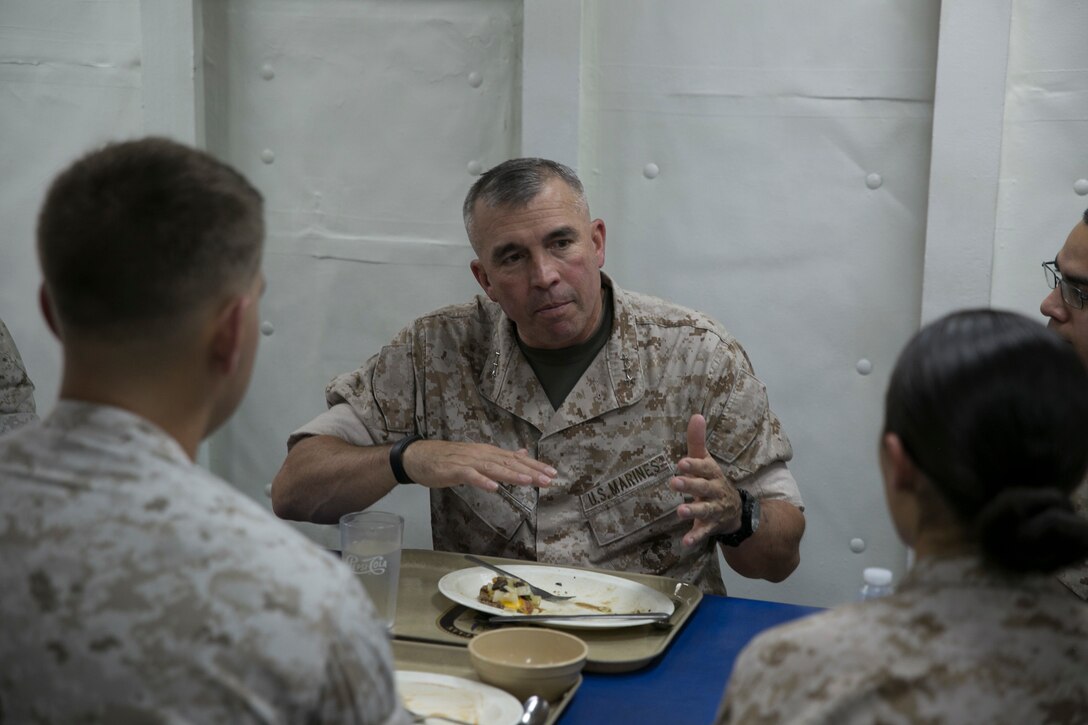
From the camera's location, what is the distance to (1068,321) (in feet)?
6.38

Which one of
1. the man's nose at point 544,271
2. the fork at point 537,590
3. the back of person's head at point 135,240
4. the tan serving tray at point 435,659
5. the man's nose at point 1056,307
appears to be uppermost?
the back of person's head at point 135,240

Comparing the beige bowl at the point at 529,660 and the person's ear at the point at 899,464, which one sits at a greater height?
the person's ear at the point at 899,464

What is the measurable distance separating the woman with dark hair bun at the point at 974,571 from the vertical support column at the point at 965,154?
1852mm

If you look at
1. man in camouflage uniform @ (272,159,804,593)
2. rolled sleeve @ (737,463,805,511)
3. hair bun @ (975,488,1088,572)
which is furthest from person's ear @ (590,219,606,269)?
hair bun @ (975,488,1088,572)

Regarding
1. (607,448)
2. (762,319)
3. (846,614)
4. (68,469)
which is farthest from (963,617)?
(762,319)

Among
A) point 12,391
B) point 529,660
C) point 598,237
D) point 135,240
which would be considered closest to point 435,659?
point 529,660

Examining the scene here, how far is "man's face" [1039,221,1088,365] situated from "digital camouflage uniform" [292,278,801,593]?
61cm

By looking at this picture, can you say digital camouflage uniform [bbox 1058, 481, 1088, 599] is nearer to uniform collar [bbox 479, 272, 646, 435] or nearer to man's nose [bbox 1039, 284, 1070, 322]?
man's nose [bbox 1039, 284, 1070, 322]

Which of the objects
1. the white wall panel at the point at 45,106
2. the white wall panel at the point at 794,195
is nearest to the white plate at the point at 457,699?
the white wall panel at the point at 794,195

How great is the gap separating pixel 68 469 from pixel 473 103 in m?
2.49

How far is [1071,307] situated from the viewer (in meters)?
1.94

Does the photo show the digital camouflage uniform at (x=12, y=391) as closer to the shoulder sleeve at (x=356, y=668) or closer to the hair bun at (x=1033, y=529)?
the shoulder sleeve at (x=356, y=668)

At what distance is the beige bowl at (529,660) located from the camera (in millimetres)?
1495

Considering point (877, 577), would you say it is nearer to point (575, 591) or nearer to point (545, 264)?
point (575, 591)
